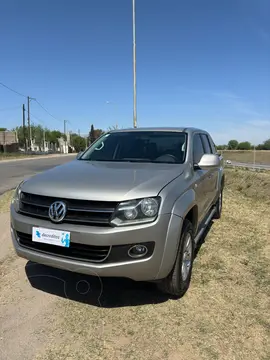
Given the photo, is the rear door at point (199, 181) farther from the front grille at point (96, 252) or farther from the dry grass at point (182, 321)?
the front grille at point (96, 252)

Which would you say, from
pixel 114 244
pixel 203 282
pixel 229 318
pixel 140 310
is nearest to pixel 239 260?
pixel 203 282

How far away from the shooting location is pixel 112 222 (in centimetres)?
291

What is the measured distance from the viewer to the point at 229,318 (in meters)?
3.15

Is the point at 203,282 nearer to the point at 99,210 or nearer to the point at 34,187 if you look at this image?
the point at 99,210

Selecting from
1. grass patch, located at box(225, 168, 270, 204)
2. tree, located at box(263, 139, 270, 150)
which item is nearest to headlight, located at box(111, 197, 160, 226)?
grass patch, located at box(225, 168, 270, 204)

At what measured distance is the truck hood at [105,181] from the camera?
3008 millimetres

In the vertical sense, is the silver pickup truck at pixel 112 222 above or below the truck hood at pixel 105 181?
below

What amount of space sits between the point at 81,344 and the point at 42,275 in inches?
55.7

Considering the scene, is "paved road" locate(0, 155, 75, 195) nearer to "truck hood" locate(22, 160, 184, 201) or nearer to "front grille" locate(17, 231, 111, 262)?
"truck hood" locate(22, 160, 184, 201)

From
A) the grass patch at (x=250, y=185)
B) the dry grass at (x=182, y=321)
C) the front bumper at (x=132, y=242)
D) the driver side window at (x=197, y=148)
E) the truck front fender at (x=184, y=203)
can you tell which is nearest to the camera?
the dry grass at (x=182, y=321)

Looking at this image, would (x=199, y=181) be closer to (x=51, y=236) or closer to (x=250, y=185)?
(x=51, y=236)

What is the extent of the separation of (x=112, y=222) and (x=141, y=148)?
71.3 inches

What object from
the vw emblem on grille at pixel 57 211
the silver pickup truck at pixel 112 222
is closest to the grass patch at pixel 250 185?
the silver pickup truck at pixel 112 222

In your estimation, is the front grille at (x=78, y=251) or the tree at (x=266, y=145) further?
the tree at (x=266, y=145)
